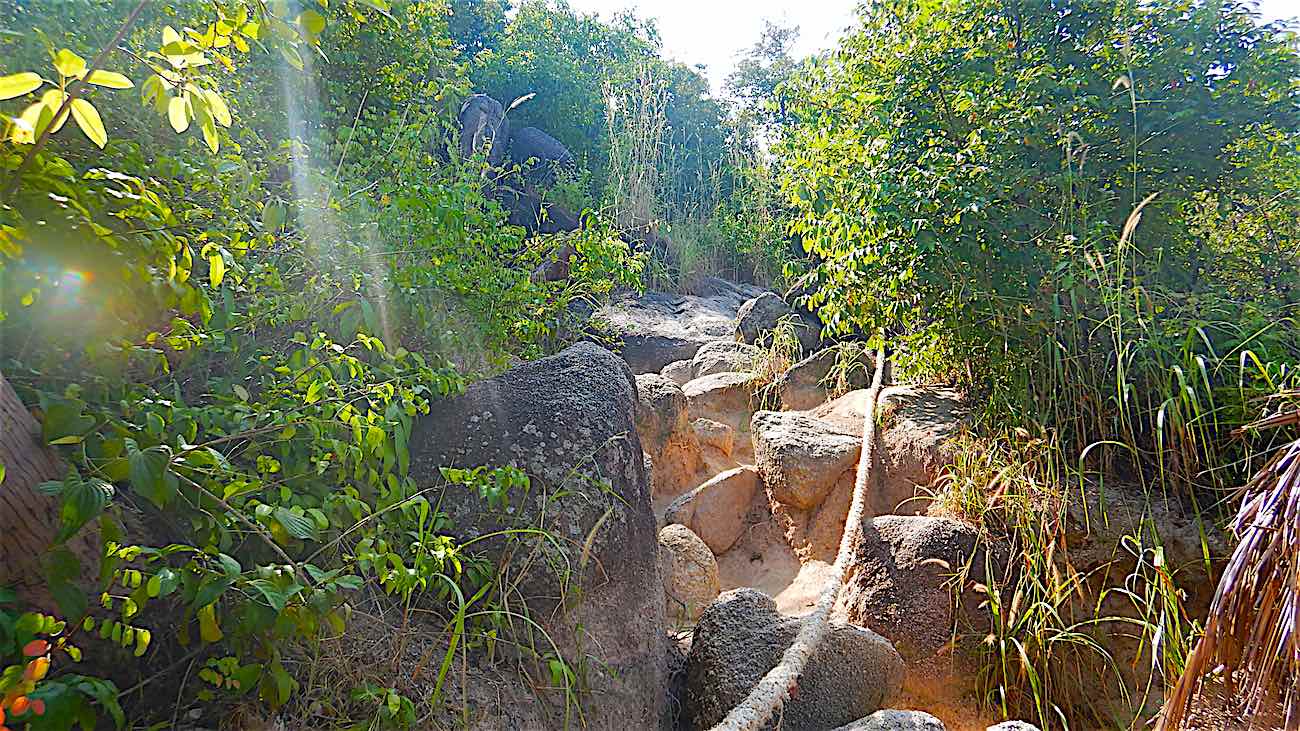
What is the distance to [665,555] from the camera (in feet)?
9.37

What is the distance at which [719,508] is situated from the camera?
3785mm

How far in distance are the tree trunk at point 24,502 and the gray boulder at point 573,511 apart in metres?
0.84

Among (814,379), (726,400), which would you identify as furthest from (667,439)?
(814,379)

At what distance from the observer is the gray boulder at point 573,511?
1.78 meters

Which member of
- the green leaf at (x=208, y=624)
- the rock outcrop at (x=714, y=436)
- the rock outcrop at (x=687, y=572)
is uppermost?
the green leaf at (x=208, y=624)

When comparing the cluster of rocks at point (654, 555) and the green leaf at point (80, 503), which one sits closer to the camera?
the green leaf at point (80, 503)

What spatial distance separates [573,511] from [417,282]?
29.2 inches

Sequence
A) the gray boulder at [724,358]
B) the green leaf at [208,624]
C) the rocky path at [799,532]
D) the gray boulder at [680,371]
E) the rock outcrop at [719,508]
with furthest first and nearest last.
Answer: the gray boulder at [680,371]
the gray boulder at [724,358]
the rock outcrop at [719,508]
the rocky path at [799,532]
the green leaf at [208,624]

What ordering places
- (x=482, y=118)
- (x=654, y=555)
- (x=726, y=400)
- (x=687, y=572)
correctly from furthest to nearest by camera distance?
(x=482, y=118) < (x=726, y=400) < (x=687, y=572) < (x=654, y=555)

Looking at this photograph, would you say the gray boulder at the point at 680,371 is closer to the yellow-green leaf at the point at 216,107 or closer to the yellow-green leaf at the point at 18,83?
the yellow-green leaf at the point at 216,107

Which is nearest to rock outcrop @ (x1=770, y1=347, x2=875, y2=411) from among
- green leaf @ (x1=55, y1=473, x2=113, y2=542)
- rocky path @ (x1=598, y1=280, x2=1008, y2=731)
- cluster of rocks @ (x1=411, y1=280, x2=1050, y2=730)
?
rocky path @ (x1=598, y1=280, x2=1008, y2=731)

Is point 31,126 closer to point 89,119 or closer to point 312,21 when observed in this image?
point 89,119

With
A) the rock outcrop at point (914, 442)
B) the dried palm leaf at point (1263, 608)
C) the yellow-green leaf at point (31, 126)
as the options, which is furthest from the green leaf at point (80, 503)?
the rock outcrop at point (914, 442)

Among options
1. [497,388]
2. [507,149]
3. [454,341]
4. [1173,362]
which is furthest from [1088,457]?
[507,149]
